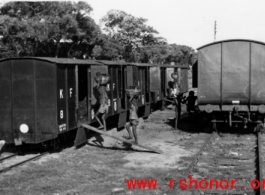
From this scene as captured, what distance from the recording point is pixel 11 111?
32.9 ft

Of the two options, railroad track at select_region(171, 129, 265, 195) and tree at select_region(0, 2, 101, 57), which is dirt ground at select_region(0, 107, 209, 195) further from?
tree at select_region(0, 2, 101, 57)

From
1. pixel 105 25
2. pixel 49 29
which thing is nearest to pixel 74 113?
pixel 49 29

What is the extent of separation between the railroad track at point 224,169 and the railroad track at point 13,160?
154 inches

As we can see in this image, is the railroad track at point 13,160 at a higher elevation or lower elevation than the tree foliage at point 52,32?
lower

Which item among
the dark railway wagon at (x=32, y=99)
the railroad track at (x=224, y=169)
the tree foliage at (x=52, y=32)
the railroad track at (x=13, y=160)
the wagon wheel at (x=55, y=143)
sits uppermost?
the tree foliage at (x=52, y=32)

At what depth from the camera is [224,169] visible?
877 cm

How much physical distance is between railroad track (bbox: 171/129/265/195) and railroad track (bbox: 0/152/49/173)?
3916mm

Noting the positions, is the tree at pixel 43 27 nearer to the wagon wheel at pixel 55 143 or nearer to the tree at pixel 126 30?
the tree at pixel 126 30

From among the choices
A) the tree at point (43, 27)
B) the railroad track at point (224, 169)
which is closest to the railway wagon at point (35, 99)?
the railroad track at point (224, 169)

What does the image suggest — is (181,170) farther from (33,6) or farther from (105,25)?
(105,25)

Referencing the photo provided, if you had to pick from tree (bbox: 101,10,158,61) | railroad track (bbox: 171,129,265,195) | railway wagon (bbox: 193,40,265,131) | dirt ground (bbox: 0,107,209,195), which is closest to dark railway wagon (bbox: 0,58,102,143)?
dirt ground (bbox: 0,107,209,195)

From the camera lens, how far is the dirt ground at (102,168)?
7434 mm

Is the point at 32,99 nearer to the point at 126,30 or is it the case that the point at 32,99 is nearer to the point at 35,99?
the point at 35,99

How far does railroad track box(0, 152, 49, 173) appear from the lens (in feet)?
29.6
